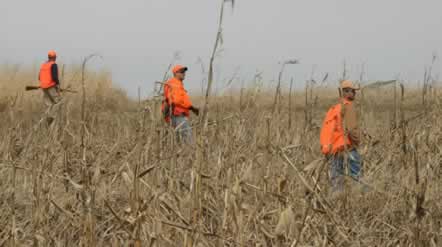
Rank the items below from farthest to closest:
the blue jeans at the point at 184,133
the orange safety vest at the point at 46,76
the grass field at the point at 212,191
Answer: the orange safety vest at the point at 46,76 → the blue jeans at the point at 184,133 → the grass field at the point at 212,191

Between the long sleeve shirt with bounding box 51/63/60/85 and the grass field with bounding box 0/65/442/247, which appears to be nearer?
the grass field with bounding box 0/65/442/247

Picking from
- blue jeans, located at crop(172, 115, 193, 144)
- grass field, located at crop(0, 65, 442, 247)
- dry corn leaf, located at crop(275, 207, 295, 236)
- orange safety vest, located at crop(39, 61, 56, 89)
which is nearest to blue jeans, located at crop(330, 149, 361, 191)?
grass field, located at crop(0, 65, 442, 247)

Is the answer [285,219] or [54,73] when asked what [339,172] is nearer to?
[285,219]

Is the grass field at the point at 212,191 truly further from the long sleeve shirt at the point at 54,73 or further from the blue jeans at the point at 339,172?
the long sleeve shirt at the point at 54,73

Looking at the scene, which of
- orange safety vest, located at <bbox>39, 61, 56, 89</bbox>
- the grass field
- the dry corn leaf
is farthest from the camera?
orange safety vest, located at <bbox>39, 61, 56, 89</bbox>

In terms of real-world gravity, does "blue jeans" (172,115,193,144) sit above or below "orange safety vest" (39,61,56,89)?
above

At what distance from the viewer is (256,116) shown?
11.6 ft

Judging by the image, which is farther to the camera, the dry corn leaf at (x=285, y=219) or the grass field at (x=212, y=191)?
the grass field at (x=212, y=191)

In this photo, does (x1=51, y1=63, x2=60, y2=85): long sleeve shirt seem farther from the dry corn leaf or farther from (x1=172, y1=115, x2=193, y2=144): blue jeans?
the dry corn leaf

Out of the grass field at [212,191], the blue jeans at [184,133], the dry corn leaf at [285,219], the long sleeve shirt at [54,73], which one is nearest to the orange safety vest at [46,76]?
the long sleeve shirt at [54,73]

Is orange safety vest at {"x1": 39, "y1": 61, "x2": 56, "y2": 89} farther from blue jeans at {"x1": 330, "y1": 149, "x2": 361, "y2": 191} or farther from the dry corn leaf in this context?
the dry corn leaf

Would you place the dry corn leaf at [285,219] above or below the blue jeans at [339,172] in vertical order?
above

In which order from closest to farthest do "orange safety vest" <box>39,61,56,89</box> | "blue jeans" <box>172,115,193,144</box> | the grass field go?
the grass field → "blue jeans" <box>172,115,193,144</box> → "orange safety vest" <box>39,61,56,89</box>

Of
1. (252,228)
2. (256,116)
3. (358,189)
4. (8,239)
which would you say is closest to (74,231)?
(8,239)
